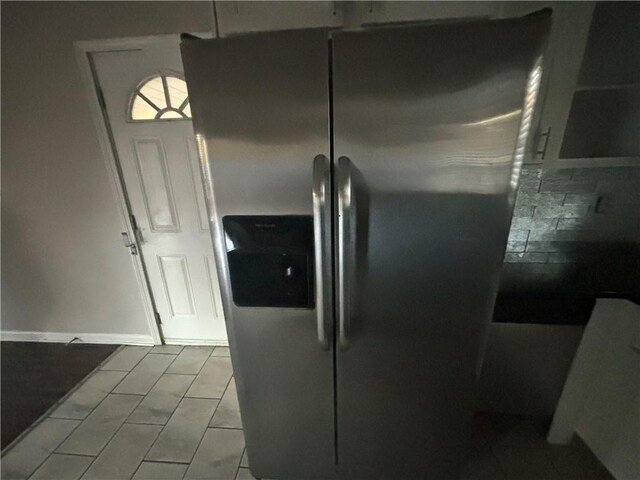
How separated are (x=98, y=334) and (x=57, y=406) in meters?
0.61

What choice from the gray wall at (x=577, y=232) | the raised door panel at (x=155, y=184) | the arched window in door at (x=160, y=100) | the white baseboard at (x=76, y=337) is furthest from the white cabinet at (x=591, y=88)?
the white baseboard at (x=76, y=337)

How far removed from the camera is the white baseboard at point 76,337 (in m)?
2.33

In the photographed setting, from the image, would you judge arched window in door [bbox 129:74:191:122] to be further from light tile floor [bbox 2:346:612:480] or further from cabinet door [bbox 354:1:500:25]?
light tile floor [bbox 2:346:612:480]

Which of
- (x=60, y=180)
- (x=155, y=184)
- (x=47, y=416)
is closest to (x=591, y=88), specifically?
(x=155, y=184)

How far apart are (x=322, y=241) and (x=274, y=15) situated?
0.99m

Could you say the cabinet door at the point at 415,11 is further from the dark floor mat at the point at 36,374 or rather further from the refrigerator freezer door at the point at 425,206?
the dark floor mat at the point at 36,374

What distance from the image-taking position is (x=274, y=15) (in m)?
1.21

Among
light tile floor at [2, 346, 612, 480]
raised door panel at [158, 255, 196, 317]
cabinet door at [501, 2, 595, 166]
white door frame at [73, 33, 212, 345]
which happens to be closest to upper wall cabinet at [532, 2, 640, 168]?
cabinet door at [501, 2, 595, 166]

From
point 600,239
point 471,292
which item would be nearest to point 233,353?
point 471,292

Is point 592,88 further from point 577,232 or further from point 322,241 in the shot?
point 322,241

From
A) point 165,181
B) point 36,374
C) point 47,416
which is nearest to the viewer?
point 47,416

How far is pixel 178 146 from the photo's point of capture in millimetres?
1853

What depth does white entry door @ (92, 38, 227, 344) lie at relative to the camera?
1.75 meters

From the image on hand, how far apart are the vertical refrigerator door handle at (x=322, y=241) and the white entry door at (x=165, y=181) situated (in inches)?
51.1
